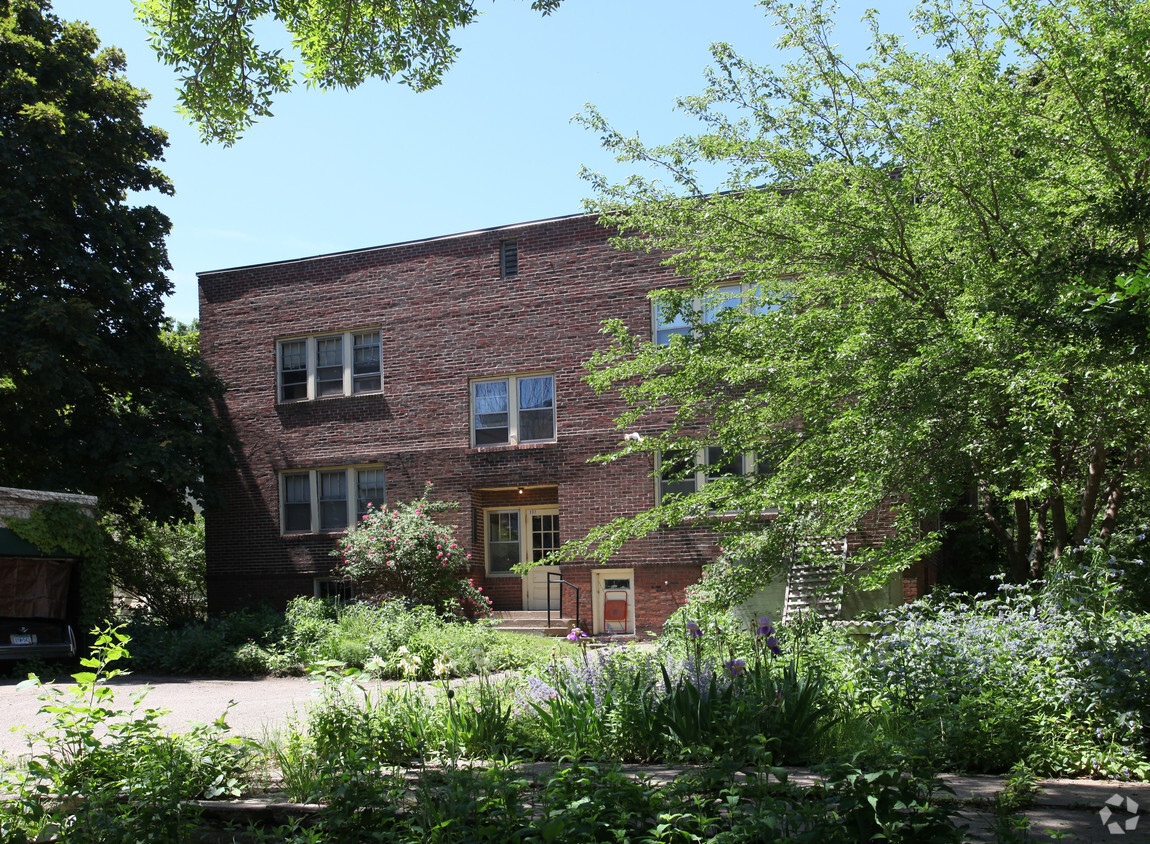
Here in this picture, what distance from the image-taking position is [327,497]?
20.5 m

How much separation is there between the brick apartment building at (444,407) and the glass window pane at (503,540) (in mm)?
30

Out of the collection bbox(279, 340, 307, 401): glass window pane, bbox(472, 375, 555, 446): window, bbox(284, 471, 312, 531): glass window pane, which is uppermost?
bbox(279, 340, 307, 401): glass window pane

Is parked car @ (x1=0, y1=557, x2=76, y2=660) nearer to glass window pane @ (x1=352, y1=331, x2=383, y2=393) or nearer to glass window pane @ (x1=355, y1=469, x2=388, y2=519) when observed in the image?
glass window pane @ (x1=355, y1=469, x2=388, y2=519)

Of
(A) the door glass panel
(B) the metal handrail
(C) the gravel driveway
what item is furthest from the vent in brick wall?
(C) the gravel driveway

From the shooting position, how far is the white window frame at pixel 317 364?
20297 mm

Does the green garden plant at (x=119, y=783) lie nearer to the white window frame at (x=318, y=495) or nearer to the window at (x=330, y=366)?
the white window frame at (x=318, y=495)

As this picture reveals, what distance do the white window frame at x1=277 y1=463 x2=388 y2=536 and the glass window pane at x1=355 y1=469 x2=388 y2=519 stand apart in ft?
0.07

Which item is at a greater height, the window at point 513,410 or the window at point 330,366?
the window at point 330,366

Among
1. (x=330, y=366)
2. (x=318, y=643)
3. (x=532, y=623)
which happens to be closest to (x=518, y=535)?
(x=532, y=623)

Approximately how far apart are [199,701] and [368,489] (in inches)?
364

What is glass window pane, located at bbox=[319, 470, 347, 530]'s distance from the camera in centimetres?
2033

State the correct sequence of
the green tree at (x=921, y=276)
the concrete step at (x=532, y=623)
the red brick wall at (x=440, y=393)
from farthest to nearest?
the red brick wall at (x=440, y=393), the concrete step at (x=532, y=623), the green tree at (x=921, y=276)

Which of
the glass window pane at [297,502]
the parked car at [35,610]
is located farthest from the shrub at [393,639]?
the glass window pane at [297,502]

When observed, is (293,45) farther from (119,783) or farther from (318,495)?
(318,495)
